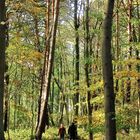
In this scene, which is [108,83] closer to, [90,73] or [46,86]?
[90,73]

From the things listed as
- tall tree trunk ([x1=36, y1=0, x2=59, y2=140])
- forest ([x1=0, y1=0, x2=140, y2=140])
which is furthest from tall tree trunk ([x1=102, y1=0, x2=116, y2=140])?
tall tree trunk ([x1=36, y1=0, x2=59, y2=140])

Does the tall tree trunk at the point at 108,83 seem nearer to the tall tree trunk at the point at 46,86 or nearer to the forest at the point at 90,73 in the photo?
the forest at the point at 90,73

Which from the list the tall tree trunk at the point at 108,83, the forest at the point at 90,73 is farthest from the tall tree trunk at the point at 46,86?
the tall tree trunk at the point at 108,83

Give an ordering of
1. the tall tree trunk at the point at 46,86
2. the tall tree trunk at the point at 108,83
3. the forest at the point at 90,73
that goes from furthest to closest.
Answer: the tall tree trunk at the point at 46,86 < the forest at the point at 90,73 < the tall tree trunk at the point at 108,83

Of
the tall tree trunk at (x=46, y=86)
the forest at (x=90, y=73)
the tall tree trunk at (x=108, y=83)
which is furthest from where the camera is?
the tall tree trunk at (x=46, y=86)

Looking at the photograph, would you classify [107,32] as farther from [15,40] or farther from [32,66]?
[32,66]

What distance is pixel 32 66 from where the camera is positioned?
26266 mm

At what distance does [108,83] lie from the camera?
9.89 m

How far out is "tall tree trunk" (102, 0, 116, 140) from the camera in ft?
32.0

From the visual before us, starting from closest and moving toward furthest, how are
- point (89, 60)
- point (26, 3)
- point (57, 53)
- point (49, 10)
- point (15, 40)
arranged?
point (89, 60) → point (15, 40) → point (26, 3) → point (49, 10) → point (57, 53)

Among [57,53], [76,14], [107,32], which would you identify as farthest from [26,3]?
[57,53]

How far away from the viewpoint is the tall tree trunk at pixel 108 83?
9766 millimetres

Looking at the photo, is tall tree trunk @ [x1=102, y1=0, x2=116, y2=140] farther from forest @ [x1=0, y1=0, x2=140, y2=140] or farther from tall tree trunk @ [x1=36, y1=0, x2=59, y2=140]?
tall tree trunk @ [x1=36, y1=0, x2=59, y2=140]

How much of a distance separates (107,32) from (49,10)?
1526 centimetres
